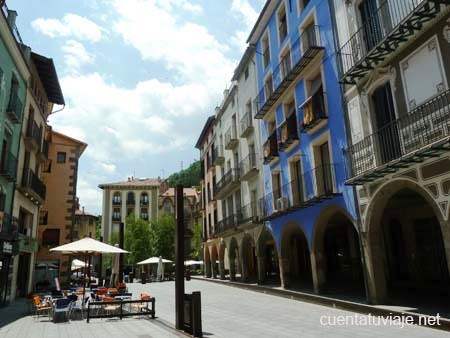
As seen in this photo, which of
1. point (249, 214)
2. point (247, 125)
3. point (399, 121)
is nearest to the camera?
point (399, 121)

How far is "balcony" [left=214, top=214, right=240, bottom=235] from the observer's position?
2531 cm

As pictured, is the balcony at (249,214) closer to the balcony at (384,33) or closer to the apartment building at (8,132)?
the balcony at (384,33)

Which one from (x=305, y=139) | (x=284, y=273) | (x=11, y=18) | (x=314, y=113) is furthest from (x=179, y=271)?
(x=11, y=18)

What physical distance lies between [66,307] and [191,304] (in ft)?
19.5

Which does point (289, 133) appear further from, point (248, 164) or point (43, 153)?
point (43, 153)

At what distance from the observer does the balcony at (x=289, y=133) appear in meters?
17.5

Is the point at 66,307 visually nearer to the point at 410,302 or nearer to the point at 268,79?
the point at 410,302

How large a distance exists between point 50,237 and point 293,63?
2197 cm

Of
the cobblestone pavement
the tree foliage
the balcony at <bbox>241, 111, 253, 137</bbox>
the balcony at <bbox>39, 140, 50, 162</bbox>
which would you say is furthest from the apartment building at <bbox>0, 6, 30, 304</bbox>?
the tree foliage

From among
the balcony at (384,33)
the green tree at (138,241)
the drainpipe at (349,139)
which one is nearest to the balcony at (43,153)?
the drainpipe at (349,139)

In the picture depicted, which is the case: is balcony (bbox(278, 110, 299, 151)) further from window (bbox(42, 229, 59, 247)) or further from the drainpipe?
window (bbox(42, 229, 59, 247))

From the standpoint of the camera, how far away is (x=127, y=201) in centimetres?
6831

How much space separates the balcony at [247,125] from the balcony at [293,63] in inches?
89.5

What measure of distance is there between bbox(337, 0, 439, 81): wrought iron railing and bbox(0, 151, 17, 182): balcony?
1523 cm
